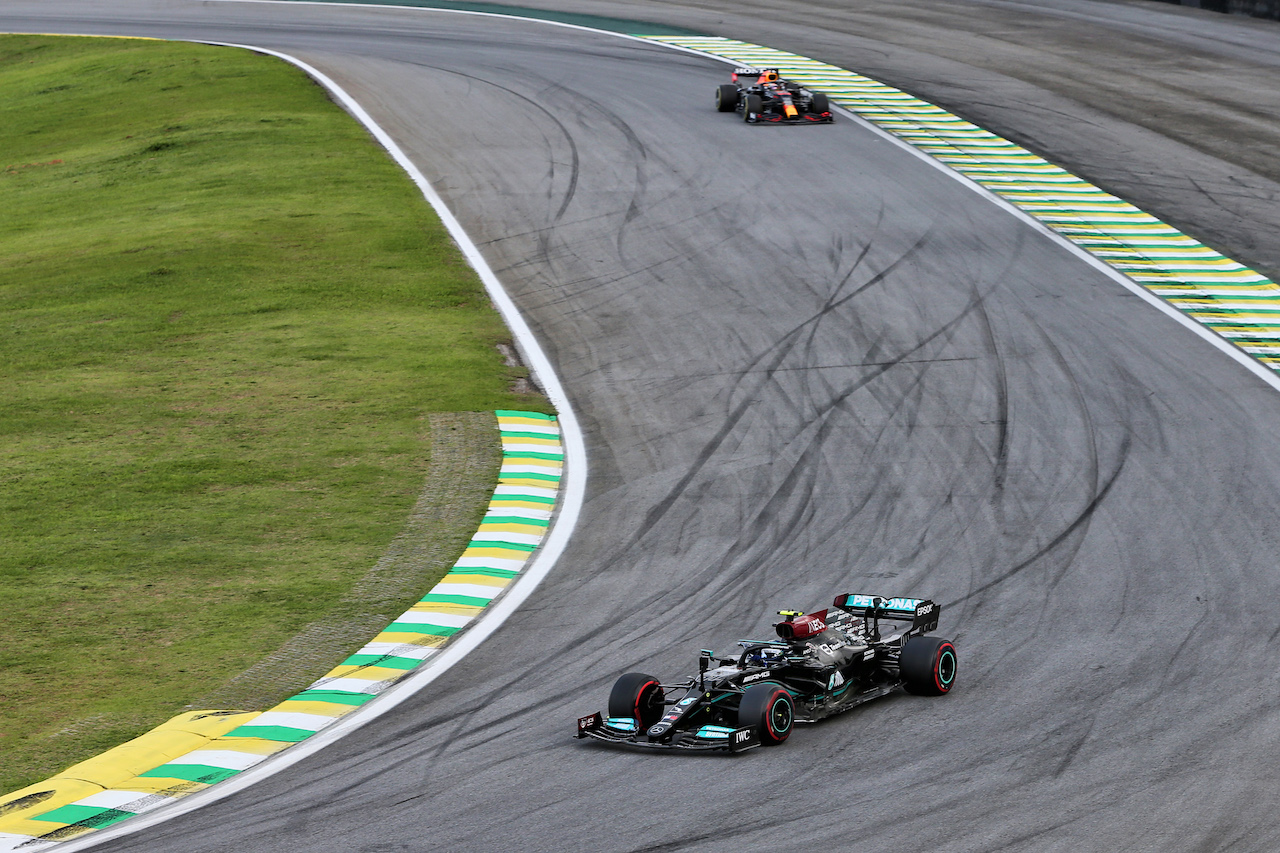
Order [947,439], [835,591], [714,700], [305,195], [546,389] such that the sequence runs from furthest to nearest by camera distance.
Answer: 1. [305,195]
2. [546,389]
3. [947,439]
4. [835,591]
5. [714,700]

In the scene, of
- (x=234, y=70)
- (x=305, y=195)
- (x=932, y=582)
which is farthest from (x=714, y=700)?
(x=234, y=70)

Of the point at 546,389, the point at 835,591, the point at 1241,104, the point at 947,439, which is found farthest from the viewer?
the point at 1241,104

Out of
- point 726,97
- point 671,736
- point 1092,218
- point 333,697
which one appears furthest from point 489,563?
point 726,97

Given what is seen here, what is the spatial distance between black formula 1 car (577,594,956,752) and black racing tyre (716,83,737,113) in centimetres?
2493

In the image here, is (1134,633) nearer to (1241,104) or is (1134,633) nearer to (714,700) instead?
(714,700)

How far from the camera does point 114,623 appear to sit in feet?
43.7

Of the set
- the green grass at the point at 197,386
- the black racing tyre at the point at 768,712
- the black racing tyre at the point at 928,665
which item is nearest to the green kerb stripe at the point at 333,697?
the green grass at the point at 197,386

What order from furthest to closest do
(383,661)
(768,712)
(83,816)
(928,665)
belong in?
(383,661)
(928,665)
(768,712)
(83,816)

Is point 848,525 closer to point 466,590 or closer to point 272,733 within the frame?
point 466,590

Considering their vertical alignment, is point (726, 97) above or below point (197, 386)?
above

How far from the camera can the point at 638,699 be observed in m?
10.9

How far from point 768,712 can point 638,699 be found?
1013mm

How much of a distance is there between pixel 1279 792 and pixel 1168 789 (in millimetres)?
721

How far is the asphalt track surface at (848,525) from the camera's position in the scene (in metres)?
9.73
